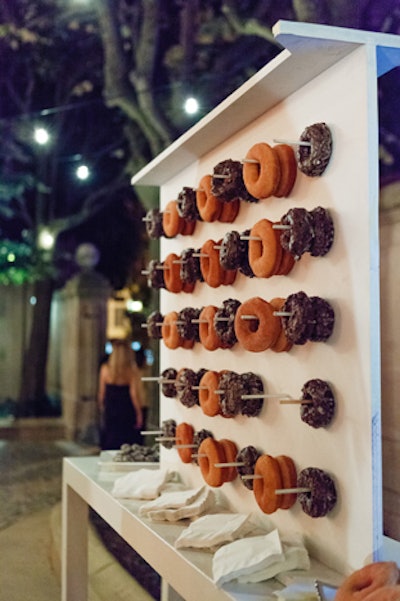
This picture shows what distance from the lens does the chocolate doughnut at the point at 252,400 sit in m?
2.32

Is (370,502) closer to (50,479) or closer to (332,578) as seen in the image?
(332,578)

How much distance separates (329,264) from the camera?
198cm

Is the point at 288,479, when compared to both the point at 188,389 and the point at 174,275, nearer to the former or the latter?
the point at 188,389

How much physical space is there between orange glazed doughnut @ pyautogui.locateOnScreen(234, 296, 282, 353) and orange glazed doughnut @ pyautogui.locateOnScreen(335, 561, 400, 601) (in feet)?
2.15

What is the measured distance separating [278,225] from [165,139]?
4898 mm

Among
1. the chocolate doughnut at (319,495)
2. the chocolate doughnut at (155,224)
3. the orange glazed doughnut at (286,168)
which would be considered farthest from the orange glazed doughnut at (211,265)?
the chocolate doughnut at (319,495)

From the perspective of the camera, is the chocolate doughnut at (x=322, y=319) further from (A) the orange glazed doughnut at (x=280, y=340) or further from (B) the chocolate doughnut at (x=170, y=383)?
(B) the chocolate doughnut at (x=170, y=383)

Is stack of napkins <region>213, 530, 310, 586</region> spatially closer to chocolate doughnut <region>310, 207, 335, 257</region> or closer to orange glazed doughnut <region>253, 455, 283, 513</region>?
orange glazed doughnut <region>253, 455, 283, 513</region>

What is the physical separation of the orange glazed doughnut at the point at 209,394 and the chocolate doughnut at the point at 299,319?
0.59 meters

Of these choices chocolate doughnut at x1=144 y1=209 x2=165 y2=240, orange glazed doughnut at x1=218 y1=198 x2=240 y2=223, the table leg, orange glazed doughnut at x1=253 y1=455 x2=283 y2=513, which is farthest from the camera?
the table leg

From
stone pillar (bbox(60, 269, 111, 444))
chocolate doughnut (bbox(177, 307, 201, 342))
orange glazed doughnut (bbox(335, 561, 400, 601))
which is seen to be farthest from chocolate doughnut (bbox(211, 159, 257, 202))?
stone pillar (bbox(60, 269, 111, 444))

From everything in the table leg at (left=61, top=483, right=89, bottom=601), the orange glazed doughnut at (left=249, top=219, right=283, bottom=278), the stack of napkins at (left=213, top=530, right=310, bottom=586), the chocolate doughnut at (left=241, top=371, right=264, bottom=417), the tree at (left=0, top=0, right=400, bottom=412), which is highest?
the tree at (left=0, top=0, right=400, bottom=412)

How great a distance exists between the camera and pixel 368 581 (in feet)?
5.32

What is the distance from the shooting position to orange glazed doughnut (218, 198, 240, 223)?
2.54 m
